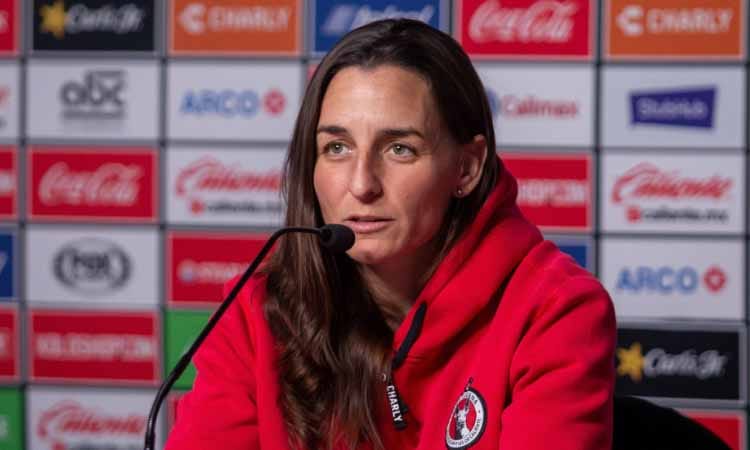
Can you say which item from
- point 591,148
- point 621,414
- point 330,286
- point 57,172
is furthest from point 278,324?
point 57,172

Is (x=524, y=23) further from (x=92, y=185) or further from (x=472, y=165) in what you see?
(x=472, y=165)

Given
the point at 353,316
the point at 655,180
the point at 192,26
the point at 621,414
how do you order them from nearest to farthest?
the point at 621,414
the point at 353,316
the point at 655,180
the point at 192,26

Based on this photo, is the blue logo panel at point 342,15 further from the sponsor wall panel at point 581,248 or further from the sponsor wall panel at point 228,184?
the sponsor wall panel at point 581,248

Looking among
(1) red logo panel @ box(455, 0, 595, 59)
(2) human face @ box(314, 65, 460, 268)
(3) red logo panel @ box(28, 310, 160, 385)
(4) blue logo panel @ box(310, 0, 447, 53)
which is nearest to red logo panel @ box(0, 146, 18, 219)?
(3) red logo panel @ box(28, 310, 160, 385)

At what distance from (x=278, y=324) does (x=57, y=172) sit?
1.73 m

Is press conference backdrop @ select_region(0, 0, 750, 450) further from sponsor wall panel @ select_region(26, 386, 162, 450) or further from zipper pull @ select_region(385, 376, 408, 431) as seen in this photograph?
zipper pull @ select_region(385, 376, 408, 431)

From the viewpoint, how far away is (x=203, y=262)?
9.06 feet

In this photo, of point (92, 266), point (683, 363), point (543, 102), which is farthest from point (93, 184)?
point (683, 363)

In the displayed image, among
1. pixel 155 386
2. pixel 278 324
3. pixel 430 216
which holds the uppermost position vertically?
pixel 430 216

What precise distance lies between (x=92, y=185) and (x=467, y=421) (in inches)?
75.5

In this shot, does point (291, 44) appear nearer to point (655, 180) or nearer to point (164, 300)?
point (164, 300)

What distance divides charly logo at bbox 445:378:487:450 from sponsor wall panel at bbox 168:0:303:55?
1728mm

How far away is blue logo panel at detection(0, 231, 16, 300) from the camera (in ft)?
9.30

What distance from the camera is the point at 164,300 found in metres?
2.79
